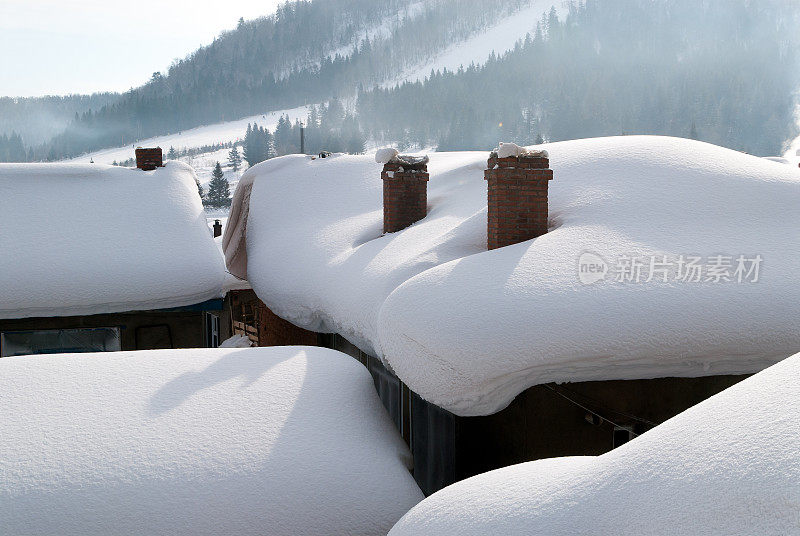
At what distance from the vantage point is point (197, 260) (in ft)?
42.3

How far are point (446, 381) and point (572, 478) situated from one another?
8.46 ft

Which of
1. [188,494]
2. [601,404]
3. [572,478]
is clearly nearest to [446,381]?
[601,404]

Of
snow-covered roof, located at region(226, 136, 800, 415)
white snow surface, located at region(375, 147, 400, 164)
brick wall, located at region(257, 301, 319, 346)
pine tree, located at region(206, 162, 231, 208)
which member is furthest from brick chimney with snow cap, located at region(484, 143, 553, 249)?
pine tree, located at region(206, 162, 231, 208)

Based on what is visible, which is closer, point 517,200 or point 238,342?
point 517,200

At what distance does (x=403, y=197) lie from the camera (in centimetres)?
984

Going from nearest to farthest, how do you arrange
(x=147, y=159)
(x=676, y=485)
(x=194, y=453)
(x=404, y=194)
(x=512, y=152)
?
(x=676, y=485) < (x=194, y=453) < (x=512, y=152) < (x=404, y=194) < (x=147, y=159)

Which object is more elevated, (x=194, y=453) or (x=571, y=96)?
(x=571, y=96)

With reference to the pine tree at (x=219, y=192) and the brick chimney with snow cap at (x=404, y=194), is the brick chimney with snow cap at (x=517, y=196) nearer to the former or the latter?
the brick chimney with snow cap at (x=404, y=194)

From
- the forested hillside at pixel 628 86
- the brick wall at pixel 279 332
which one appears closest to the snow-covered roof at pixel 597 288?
the brick wall at pixel 279 332

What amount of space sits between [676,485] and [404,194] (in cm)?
749

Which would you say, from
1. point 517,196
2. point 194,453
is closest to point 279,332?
point 517,196

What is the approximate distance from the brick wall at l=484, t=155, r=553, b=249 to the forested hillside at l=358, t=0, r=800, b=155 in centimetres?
9936

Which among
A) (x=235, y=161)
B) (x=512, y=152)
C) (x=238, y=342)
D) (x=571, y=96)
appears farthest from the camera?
(x=235, y=161)

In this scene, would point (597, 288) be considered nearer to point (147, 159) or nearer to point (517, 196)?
point (517, 196)
